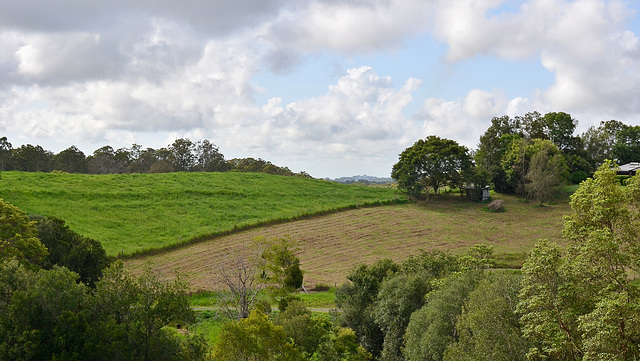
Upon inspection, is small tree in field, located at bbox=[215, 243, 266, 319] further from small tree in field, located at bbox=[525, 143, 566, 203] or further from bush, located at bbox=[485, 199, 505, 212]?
small tree in field, located at bbox=[525, 143, 566, 203]

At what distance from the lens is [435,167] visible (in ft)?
250

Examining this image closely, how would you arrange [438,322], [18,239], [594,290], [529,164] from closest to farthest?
1. [594,290]
2. [438,322]
3. [18,239]
4. [529,164]

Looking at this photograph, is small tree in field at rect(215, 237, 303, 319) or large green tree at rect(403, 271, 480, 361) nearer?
large green tree at rect(403, 271, 480, 361)

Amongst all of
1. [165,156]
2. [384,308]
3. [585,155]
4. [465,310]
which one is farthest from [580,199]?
[165,156]

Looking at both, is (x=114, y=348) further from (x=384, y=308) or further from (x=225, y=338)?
(x=384, y=308)

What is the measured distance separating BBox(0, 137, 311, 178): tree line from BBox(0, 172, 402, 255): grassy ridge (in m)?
42.4

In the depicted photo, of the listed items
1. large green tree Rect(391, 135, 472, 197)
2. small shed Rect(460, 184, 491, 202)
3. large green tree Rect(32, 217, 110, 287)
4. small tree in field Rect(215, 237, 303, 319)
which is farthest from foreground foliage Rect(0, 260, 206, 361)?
small shed Rect(460, 184, 491, 202)

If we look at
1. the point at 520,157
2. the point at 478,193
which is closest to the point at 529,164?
the point at 520,157

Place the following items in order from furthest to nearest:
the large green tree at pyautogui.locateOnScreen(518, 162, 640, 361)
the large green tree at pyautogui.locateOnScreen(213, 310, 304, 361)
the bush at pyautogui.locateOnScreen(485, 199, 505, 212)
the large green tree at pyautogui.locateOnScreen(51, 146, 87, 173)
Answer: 1. the large green tree at pyautogui.locateOnScreen(51, 146, 87, 173)
2. the bush at pyautogui.locateOnScreen(485, 199, 505, 212)
3. the large green tree at pyautogui.locateOnScreen(213, 310, 304, 361)
4. the large green tree at pyautogui.locateOnScreen(518, 162, 640, 361)

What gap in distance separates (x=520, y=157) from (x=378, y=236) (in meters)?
38.8

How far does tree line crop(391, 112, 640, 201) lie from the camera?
75.8 metres

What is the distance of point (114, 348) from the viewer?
17516mm

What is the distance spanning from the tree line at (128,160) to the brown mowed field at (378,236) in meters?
69.0

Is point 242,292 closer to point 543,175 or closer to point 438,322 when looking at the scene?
point 438,322
